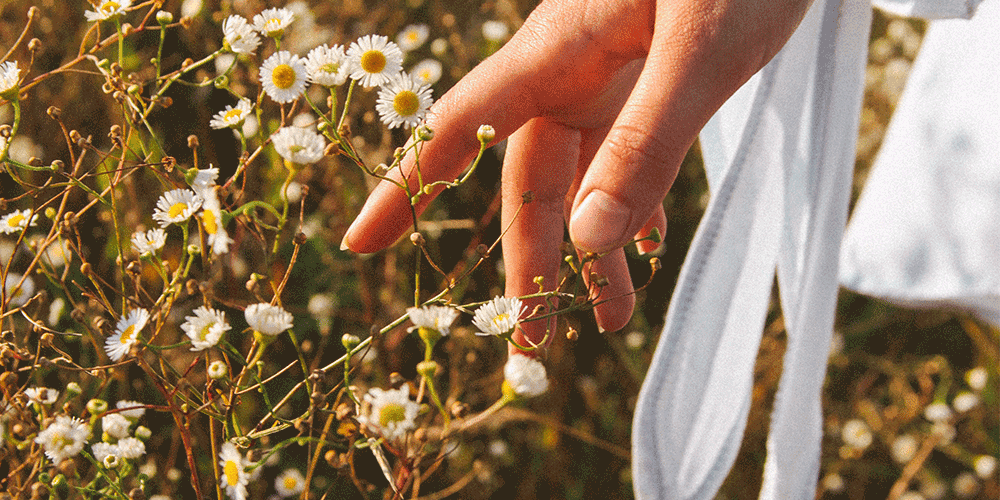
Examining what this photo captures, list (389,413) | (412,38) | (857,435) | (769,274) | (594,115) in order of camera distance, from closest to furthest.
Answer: (389,413) → (594,115) → (769,274) → (412,38) → (857,435)

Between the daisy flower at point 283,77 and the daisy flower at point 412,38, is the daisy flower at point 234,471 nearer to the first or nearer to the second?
the daisy flower at point 283,77

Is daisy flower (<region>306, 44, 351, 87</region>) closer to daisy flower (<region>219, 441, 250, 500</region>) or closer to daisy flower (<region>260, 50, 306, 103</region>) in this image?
daisy flower (<region>260, 50, 306, 103</region>)

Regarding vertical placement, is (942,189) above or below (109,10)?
below

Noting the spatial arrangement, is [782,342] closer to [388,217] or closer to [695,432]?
[695,432]

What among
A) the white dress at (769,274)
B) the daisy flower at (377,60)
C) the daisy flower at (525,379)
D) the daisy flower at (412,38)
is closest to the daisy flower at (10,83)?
the daisy flower at (377,60)

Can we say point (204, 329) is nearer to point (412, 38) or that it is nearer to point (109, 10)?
point (109, 10)

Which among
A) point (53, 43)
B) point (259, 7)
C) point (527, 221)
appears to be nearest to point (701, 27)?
point (527, 221)

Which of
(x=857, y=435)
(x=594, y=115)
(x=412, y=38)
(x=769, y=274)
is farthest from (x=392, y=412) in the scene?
(x=857, y=435)

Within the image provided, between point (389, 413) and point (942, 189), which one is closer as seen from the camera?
point (389, 413)
